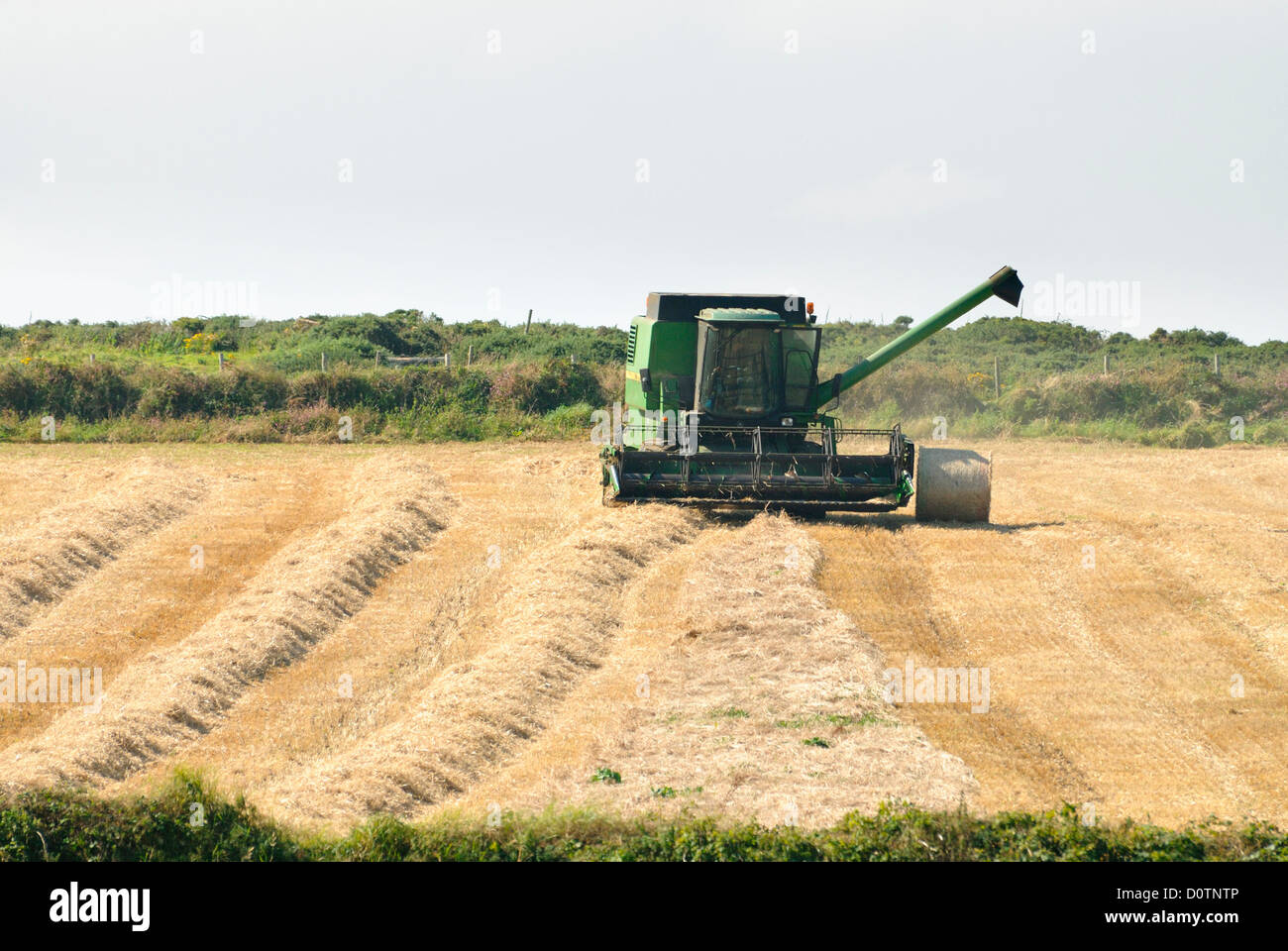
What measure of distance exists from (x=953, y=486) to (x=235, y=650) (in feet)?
32.3

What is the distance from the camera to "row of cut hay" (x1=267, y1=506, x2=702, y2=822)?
7.72m

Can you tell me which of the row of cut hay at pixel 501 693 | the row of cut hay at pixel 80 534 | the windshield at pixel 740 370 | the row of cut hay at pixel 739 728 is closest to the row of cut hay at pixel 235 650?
the row of cut hay at pixel 501 693

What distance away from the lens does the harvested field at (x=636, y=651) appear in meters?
8.03

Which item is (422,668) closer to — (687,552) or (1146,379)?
(687,552)

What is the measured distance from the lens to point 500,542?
16.2m

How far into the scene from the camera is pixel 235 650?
1088 centimetres

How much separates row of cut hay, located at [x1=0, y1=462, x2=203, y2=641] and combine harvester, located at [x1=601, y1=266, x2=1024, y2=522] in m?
6.49

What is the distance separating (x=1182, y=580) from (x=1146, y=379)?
20.6 metres

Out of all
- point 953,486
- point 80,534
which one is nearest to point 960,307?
point 953,486

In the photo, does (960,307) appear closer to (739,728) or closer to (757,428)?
(757,428)

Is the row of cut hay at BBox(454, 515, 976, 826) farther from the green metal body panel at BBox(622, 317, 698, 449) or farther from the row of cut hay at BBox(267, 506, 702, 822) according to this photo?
the green metal body panel at BBox(622, 317, 698, 449)

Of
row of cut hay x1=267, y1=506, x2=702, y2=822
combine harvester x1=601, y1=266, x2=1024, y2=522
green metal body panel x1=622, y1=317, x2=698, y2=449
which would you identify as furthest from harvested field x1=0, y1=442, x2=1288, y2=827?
green metal body panel x1=622, y1=317, x2=698, y2=449

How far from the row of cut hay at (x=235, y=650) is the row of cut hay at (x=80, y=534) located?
202 centimetres

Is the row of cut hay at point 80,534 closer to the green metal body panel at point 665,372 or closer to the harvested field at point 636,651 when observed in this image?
the harvested field at point 636,651
